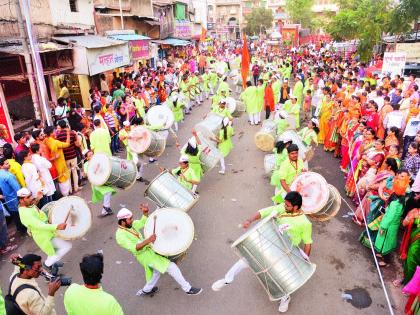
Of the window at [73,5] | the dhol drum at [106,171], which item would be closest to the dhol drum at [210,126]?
the dhol drum at [106,171]

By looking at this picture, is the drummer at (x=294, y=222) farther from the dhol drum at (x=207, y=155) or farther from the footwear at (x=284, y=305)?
the dhol drum at (x=207, y=155)

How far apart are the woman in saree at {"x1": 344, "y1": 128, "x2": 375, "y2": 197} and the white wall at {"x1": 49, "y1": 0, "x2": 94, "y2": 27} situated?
11.1 m

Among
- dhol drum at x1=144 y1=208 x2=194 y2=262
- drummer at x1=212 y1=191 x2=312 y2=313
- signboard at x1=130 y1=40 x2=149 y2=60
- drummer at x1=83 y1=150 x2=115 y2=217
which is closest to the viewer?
drummer at x1=212 y1=191 x2=312 y2=313

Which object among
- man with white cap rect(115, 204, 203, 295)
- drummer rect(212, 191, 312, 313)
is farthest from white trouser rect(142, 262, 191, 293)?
drummer rect(212, 191, 312, 313)

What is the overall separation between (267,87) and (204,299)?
9.62 meters

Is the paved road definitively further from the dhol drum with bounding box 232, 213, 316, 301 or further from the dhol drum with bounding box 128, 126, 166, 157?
the dhol drum with bounding box 128, 126, 166, 157

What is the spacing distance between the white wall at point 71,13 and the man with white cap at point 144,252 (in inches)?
438

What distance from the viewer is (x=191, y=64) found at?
24.9 m

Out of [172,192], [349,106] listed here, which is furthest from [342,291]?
[349,106]

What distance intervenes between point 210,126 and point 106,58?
6.99m

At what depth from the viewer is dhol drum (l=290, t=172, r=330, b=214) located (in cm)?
496

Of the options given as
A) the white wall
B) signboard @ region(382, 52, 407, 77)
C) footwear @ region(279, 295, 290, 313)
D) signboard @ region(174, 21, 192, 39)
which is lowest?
footwear @ region(279, 295, 290, 313)

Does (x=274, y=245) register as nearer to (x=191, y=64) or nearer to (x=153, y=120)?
(x=153, y=120)

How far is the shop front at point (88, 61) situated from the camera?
12258mm
